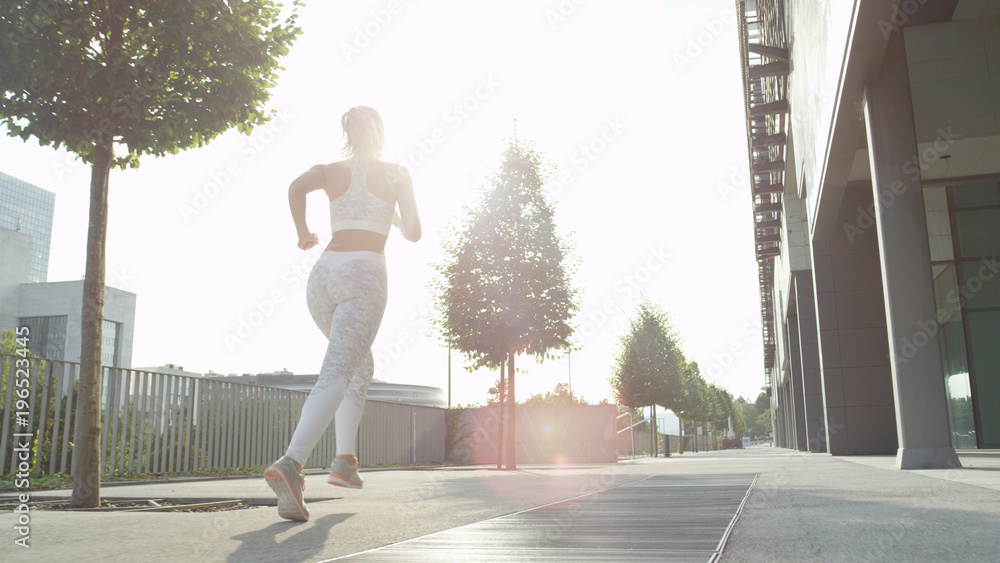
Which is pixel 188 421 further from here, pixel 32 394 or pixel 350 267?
pixel 350 267

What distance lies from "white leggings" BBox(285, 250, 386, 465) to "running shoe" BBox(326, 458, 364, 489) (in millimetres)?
73

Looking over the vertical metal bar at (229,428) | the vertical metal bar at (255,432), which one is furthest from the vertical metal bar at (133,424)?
the vertical metal bar at (255,432)

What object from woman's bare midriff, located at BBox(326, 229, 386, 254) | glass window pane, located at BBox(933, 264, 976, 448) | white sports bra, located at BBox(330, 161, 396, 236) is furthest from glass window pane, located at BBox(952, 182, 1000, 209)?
woman's bare midriff, located at BBox(326, 229, 386, 254)

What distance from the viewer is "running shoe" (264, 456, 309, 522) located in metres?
2.93

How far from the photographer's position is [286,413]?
13805mm

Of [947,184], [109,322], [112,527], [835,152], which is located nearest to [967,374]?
[947,184]

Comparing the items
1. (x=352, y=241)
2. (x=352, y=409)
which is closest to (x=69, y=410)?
(x=352, y=409)

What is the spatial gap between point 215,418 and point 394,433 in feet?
28.7

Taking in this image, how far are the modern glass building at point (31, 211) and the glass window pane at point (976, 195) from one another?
172774 mm

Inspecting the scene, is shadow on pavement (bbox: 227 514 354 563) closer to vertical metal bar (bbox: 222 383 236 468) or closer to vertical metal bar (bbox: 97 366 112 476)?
vertical metal bar (bbox: 97 366 112 476)

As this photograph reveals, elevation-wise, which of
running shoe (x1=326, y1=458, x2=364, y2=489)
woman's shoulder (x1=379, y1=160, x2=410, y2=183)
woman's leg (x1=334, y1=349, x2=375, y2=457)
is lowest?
running shoe (x1=326, y1=458, x2=364, y2=489)

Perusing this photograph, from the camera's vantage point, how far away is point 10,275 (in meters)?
59.8

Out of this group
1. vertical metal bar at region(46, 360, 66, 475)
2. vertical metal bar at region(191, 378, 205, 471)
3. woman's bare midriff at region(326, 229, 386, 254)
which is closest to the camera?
woman's bare midriff at region(326, 229, 386, 254)

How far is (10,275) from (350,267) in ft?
228
